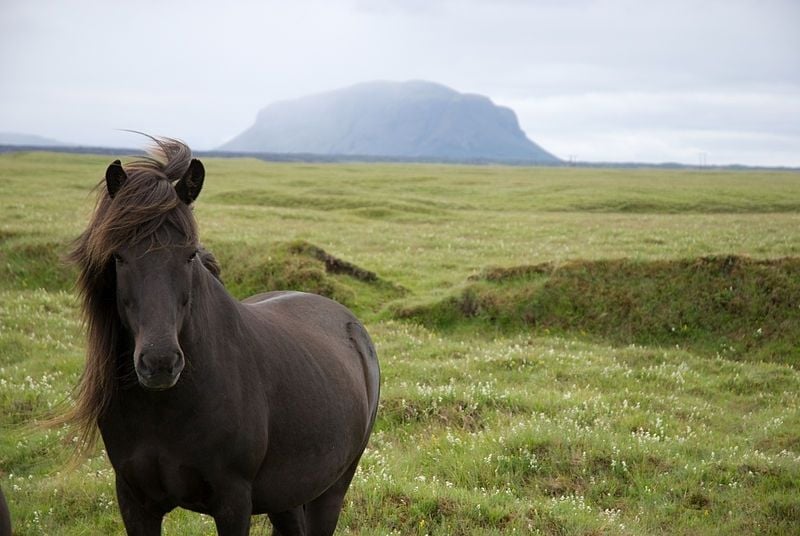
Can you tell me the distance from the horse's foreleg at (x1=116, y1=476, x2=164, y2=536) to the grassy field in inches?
36.9

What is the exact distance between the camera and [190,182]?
476 cm

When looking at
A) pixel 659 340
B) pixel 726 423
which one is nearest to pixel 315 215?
pixel 659 340

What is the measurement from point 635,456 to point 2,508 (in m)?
7.63

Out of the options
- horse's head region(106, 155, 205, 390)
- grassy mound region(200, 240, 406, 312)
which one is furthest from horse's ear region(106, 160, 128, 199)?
grassy mound region(200, 240, 406, 312)

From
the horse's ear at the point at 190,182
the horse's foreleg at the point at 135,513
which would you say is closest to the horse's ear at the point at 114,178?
the horse's ear at the point at 190,182

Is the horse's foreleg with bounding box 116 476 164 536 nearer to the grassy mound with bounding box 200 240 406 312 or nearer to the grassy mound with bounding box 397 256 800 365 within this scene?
the grassy mound with bounding box 397 256 800 365

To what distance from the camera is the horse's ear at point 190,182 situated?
4744 mm

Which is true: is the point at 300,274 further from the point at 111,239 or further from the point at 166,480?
the point at 111,239

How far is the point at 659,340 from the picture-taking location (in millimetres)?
16766

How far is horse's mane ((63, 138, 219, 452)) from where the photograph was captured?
448 cm

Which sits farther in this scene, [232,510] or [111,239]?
[232,510]

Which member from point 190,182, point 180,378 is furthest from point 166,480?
point 190,182

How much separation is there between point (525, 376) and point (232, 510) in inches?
375

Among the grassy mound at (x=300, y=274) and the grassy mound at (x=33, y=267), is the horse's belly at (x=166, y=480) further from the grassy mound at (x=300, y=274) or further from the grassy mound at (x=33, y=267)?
the grassy mound at (x=33, y=267)
